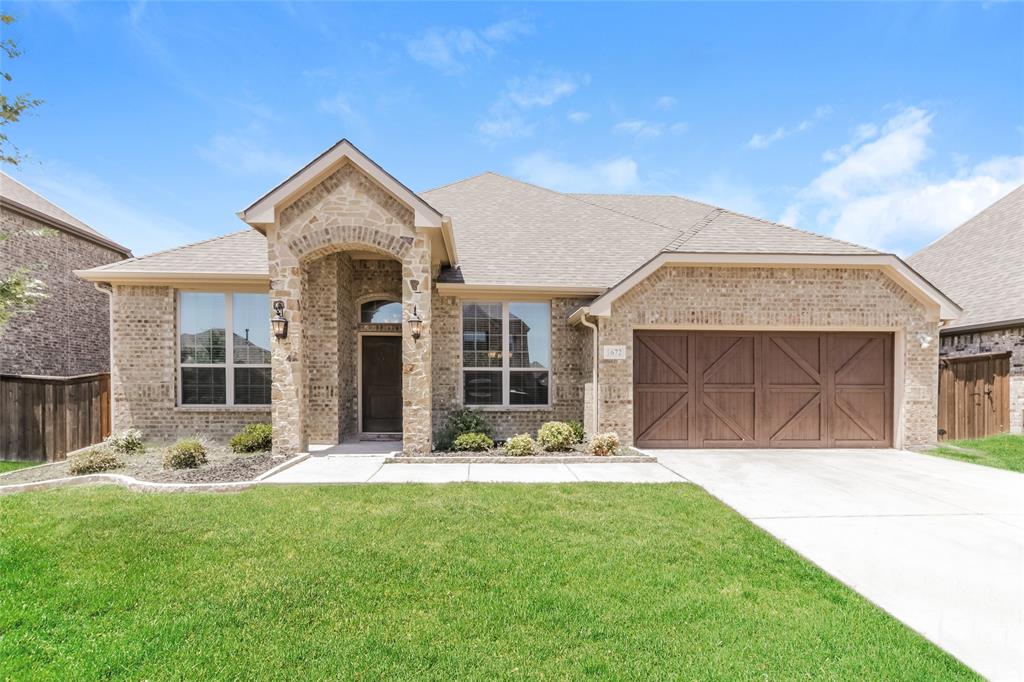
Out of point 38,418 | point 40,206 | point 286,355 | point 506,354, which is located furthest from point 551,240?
point 40,206

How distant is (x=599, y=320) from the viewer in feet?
30.6

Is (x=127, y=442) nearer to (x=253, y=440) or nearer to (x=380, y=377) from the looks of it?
(x=253, y=440)

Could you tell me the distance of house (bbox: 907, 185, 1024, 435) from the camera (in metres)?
10.3

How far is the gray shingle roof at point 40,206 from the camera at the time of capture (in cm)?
1291

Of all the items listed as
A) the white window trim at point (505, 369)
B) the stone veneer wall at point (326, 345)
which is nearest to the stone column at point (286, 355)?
the stone veneer wall at point (326, 345)

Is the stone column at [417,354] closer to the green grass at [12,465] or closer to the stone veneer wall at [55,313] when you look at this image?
the green grass at [12,465]

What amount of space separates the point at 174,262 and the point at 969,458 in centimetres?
1687

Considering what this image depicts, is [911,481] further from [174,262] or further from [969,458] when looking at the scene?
[174,262]

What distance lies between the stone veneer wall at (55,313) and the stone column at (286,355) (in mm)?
8315

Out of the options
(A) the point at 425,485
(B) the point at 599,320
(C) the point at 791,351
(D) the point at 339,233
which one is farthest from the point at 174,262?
(C) the point at 791,351

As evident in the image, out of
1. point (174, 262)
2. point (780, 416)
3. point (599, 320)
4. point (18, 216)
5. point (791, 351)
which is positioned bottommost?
point (780, 416)

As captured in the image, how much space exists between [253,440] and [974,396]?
16.2 m

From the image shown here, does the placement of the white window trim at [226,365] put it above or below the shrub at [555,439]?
above

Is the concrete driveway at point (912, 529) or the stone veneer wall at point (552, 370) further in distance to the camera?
the stone veneer wall at point (552, 370)
